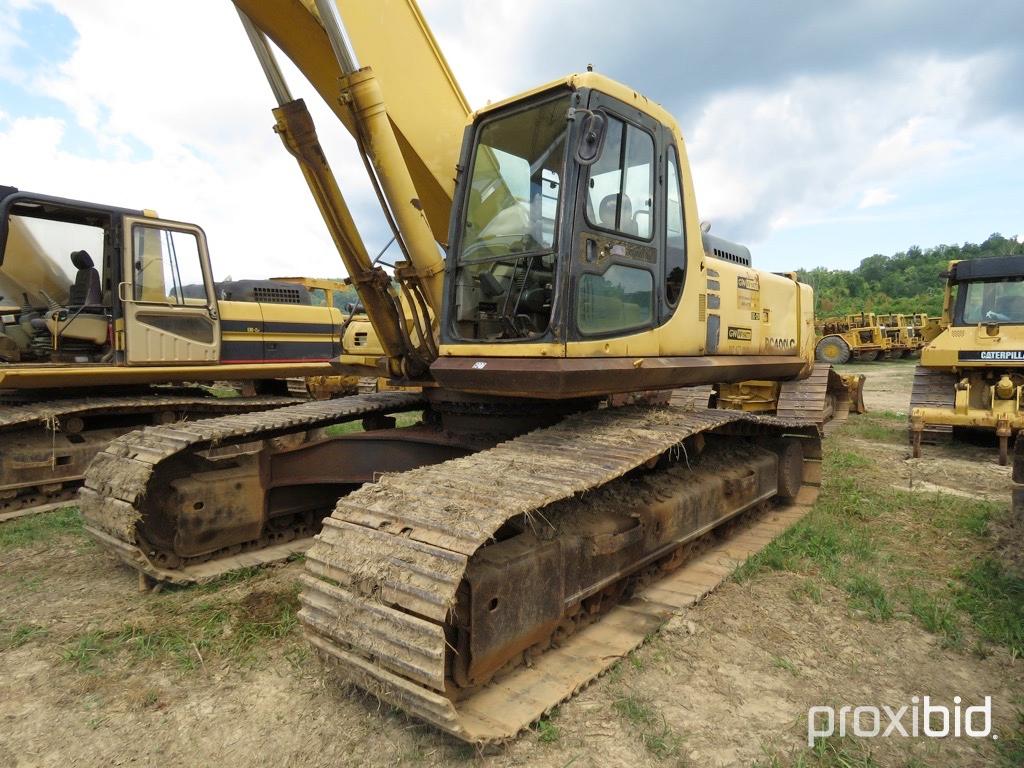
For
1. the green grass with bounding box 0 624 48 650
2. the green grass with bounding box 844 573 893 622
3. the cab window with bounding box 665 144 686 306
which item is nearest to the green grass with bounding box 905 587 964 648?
the green grass with bounding box 844 573 893 622

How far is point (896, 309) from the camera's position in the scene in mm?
37875

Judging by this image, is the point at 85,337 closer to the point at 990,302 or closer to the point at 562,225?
the point at 562,225

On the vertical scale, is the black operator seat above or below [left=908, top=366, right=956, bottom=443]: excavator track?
above

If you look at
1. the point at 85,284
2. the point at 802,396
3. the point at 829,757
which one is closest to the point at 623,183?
the point at 829,757

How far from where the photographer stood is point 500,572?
110 inches

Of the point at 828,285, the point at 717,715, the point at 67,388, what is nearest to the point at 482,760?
the point at 717,715

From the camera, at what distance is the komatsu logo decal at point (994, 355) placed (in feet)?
27.5

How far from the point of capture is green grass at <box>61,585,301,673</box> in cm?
321

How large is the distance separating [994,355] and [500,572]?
339 inches

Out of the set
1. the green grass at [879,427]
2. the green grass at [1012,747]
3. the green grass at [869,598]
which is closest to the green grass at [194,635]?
the green grass at [1012,747]

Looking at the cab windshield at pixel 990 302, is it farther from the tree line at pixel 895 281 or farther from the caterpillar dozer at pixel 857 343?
the tree line at pixel 895 281

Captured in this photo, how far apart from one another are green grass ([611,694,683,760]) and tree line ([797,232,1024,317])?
3529 cm

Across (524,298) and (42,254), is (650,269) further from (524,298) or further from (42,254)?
(42,254)

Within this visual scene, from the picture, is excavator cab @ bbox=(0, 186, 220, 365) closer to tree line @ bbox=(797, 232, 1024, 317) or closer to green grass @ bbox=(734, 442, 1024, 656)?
green grass @ bbox=(734, 442, 1024, 656)
